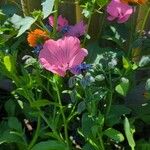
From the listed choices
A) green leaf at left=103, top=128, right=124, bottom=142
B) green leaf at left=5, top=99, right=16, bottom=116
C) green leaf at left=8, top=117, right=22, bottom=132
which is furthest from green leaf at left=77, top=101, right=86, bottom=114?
green leaf at left=5, top=99, right=16, bottom=116

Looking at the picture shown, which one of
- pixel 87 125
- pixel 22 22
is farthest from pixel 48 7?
pixel 87 125

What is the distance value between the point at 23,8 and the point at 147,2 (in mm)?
512

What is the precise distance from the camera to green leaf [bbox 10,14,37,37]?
→ 1.48m

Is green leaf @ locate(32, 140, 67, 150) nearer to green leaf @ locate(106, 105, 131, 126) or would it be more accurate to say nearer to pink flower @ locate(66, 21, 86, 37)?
green leaf @ locate(106, 105, 131, 126)

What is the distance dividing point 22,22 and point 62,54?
0.22 m

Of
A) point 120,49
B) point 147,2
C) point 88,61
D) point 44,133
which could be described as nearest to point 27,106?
point 44,133

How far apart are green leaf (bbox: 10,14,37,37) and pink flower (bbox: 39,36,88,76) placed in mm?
113

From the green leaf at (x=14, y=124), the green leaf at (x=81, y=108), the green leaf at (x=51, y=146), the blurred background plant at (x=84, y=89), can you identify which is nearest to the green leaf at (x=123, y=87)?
the blurred background plant at (x=84, y=89)

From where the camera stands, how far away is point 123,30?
1742 mm

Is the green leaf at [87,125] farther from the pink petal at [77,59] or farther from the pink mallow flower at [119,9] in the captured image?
the pink mallow flower at [119,9]

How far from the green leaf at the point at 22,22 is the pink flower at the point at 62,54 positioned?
4.4 inches

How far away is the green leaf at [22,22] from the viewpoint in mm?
1482

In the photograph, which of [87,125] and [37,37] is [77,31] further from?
[87,125]

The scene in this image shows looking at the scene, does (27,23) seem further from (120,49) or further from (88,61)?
(120,49)
